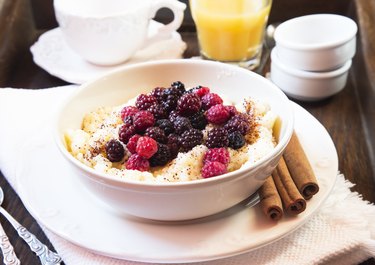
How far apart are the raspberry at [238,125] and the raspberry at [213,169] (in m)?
0.11

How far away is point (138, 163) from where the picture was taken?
37.0 inches

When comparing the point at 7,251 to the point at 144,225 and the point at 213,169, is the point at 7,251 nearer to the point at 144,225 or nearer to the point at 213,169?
the point at 144,225

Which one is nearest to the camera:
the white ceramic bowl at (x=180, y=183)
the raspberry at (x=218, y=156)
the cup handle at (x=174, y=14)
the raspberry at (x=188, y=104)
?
the white ceramic bowl at (x=180, y=183)

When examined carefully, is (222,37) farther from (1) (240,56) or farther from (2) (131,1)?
(2) (131,1)

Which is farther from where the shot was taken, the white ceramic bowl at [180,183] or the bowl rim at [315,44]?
the bowl rim at [315,44]

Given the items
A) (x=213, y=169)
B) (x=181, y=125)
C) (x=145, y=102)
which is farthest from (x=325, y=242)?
(x=145, y=102)

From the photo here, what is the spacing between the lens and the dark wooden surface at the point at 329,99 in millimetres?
1113

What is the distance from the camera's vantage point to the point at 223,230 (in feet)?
2.87

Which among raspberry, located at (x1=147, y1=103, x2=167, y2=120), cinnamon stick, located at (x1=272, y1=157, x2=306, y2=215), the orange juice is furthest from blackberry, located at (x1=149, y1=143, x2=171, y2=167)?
the orange juice

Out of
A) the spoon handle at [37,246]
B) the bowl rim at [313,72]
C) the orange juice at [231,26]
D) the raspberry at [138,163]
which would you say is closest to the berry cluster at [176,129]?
the raspberry at [138,163]

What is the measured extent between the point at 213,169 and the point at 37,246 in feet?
1.20

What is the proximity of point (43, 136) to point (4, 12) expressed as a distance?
68cm

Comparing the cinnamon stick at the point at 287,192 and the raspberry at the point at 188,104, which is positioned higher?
the raspberry at the point at 188,104

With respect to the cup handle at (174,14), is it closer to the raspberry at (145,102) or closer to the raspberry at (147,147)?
the raspberry at (145,102)
